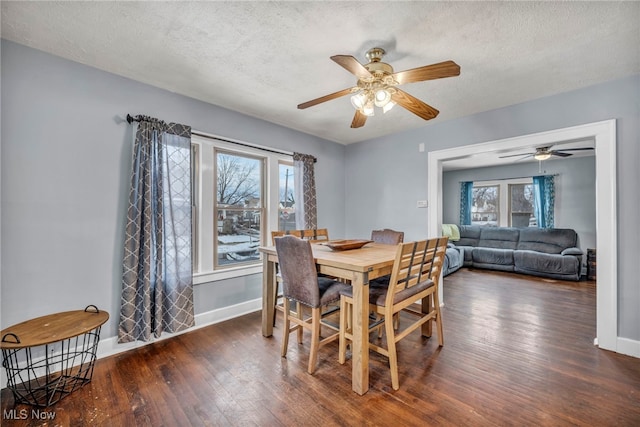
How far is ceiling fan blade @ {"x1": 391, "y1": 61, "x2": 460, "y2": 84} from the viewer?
1613 mm

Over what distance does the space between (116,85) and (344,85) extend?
2.00 metres

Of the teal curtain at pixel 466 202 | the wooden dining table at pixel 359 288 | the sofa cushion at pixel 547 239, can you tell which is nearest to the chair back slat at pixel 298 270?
the wooden dining table at pixel 359 288

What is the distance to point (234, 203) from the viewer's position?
128 inches

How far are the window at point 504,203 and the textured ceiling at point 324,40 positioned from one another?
4.63 m

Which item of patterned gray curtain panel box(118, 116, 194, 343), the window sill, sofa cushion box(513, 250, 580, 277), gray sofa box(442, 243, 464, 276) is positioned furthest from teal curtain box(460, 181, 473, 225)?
patterned gray curtain panel box(118, 116, 194, 343)

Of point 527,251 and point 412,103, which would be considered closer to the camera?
point 412,103

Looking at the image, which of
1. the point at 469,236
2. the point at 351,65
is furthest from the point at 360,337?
the point at 469,236

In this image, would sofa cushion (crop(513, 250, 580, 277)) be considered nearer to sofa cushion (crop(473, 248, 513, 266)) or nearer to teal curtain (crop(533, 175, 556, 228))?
sofa cushion (crop(473, 248, 513, 266))

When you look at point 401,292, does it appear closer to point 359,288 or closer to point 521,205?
point 359,288

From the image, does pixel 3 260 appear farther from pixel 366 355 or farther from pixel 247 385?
pixel 366 355

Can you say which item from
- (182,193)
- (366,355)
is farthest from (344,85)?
(366,355)

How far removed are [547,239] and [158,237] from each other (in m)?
6.64

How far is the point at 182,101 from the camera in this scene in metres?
2.77

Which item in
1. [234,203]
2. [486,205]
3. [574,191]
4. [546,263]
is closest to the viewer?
[234,203]
